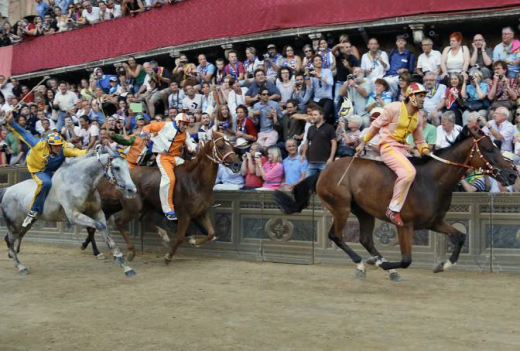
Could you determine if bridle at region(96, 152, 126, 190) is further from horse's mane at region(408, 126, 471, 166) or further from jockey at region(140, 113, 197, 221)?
horse's mane at region(408, 126, 471, 166)

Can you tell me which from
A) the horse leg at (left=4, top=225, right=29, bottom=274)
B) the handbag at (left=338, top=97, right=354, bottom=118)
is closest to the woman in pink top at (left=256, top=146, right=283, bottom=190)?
the handbag at (left=338, top=97, right=354, bottom=118)

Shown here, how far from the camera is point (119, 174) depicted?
36.8ft

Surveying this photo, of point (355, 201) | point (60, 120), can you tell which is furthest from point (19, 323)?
point (60, 120)

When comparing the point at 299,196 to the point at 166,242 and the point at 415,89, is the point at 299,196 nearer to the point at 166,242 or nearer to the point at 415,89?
the point at 415,89

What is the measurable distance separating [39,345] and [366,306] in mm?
3682

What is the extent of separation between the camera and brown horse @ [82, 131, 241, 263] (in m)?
12.4

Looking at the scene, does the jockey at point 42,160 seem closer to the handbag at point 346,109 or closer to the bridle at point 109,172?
the bridle at point 109,172

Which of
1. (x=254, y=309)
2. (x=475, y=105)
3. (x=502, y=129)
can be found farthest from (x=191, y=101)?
(x=254, y=309)

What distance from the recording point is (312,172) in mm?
12836

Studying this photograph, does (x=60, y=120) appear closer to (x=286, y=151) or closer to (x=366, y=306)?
(x=286, y=151)

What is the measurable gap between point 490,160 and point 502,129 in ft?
7.44

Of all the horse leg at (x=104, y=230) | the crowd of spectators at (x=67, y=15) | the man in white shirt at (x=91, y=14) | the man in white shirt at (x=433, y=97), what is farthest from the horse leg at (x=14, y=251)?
the man in white shirt at (x=91, y=14)

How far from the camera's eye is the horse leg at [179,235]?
12570 mm

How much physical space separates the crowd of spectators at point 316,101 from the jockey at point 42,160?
4.34 ft
